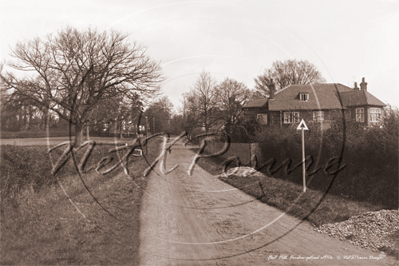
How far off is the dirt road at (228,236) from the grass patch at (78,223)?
458mm

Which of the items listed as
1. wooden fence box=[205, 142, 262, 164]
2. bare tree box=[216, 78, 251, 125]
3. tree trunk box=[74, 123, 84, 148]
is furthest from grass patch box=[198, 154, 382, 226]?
tree trunk box=[74, 123, 84, 148]

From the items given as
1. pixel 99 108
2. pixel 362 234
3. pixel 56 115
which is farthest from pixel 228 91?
pixel 56 115

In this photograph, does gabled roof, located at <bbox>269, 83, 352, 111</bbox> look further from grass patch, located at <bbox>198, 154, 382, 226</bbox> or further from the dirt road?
the dirt road

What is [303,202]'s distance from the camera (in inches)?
375

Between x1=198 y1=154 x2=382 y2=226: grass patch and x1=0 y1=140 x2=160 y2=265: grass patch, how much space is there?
14.4 feet

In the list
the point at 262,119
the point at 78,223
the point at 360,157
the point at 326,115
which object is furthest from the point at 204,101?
the point at 262,119

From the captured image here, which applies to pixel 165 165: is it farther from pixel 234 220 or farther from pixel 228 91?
pixel 228 91

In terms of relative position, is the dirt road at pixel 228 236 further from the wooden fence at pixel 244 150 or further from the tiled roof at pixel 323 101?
the wooden fence at pixel 244 150

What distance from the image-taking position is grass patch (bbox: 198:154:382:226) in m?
8.06

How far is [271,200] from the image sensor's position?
9984 mm

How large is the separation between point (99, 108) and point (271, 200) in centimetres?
1141

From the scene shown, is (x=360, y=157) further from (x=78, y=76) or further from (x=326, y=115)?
(x=78, y=76)

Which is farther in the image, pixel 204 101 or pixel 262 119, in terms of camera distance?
pixel 262 119

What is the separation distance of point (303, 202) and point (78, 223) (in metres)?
6.80
